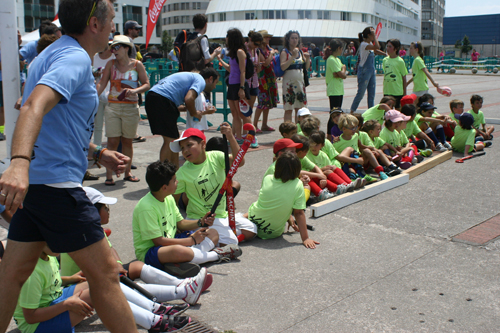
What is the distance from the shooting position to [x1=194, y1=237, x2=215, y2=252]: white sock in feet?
13.4

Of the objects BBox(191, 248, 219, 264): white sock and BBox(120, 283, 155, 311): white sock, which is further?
BBox(191, 248, 219, 264): white sock

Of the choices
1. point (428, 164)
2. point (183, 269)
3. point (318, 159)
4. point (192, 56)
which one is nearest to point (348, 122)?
point (318, 159)

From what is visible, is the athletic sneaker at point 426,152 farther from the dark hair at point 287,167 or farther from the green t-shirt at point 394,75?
the dark hair at point 287,167

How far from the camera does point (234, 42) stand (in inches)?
343

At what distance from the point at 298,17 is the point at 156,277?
74.1 meters

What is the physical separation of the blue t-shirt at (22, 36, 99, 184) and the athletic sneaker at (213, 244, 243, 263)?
1.90m

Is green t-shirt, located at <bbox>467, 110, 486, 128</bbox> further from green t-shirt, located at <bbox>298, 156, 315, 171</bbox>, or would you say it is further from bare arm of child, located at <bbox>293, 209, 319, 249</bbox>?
bare arm of child, located at <bbox>293, 209, 319, 249</bbox>

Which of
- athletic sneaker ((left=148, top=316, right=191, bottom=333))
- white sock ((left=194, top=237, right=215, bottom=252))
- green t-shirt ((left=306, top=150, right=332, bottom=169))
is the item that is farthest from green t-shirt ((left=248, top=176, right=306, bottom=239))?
athletic sneaker ((left=148, top=316, right=191, bottom=333))

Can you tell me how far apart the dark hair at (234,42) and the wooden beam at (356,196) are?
3.86 metres

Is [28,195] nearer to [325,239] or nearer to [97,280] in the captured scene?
[97,280]

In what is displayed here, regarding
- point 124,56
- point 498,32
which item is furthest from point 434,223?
point 498,32

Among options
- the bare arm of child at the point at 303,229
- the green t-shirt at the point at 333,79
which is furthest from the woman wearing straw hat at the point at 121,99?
the green t-shirt at the point at 333,79

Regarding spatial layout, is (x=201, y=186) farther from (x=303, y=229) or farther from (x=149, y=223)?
(x=303, y=229)

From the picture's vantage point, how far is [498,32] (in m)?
114
